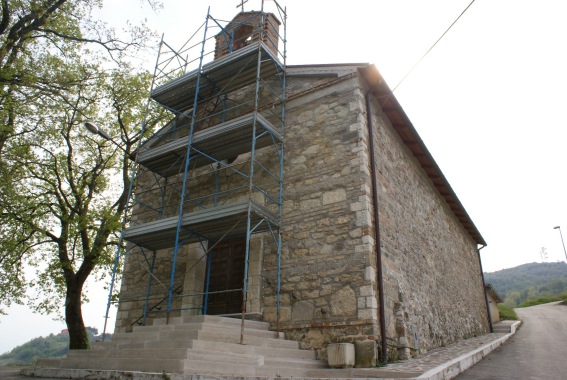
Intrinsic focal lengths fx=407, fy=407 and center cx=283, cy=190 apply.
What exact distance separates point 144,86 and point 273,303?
411 inches

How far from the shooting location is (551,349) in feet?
31.0

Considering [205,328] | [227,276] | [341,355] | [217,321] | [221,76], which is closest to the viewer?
[205,328]

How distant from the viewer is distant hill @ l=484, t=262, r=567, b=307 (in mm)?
77456

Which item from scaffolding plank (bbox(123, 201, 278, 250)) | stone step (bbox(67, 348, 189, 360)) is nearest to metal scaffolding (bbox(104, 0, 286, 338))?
scaffolding plank (bbox(123, 201, 278, 250))

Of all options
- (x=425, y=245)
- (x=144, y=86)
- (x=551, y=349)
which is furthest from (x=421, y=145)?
(x=144, y=86)

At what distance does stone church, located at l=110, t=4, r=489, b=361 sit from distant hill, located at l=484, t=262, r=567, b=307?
7727 cm

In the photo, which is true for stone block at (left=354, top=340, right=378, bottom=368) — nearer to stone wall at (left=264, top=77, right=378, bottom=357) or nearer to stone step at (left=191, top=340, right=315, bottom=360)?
stone wall at (left=264, top=77, right=378, bottom=357)

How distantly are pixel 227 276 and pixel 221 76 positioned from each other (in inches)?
176

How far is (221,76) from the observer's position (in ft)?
30.3

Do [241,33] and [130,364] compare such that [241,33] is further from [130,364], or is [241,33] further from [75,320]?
[75,320]

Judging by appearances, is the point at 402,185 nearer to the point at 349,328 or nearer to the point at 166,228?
the point at 349,328

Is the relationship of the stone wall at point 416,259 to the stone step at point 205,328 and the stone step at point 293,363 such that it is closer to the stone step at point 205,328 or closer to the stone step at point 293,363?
the stone step at point 293,363

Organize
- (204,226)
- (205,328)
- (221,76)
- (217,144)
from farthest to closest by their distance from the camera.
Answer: (221,76) → (217,144) → (204,226) → (205,328)

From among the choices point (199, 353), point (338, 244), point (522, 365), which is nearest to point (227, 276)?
point (338, 244)
